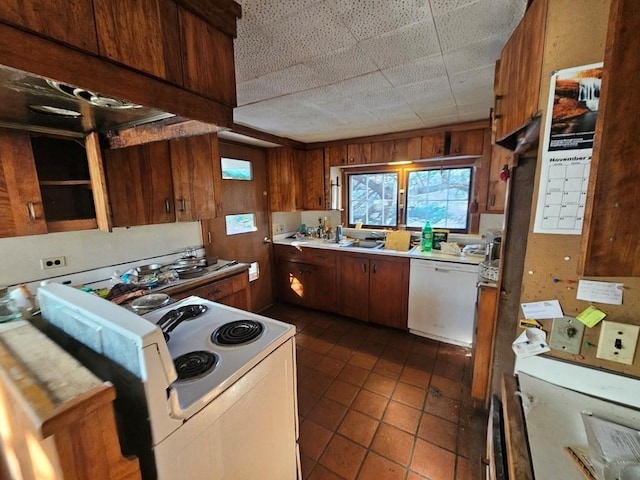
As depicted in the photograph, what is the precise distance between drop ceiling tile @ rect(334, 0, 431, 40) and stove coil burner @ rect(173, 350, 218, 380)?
1.42 m

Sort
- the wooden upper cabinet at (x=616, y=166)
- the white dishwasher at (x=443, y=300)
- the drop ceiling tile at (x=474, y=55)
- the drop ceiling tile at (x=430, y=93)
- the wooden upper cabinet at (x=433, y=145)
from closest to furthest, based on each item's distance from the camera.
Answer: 1. the wooden upper cabinet at (x=616, y=166)
2. the drop ceiling tile at (x=474, y=55)
3. the drop ceiling tile at (x=430, y=93)
4. the white dishwasher at (x=443, y=300)
5. the wooden upper cabinet at (x=433, y=145)

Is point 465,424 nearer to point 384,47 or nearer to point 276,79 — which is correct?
point 384,47

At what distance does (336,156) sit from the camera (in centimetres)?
337

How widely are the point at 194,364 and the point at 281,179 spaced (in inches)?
110

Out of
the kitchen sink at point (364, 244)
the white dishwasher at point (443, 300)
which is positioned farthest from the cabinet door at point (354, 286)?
the white dishwasher at point (443, 300)

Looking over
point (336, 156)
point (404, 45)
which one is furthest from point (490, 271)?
point (336, 156)

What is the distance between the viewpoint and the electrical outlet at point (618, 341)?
841mm

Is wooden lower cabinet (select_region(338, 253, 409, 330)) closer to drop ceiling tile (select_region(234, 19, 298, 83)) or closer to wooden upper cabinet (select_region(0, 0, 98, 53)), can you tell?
drop ceiling tile (select_region(234, 19, 298, 83))

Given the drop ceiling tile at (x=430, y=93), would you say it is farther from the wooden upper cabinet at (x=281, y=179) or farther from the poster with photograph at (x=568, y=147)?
the wooden upper cabinet at (x=281, y=179)

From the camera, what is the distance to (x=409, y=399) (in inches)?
78.0

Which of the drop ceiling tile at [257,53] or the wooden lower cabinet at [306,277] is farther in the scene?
the wooden lower cabinet at [306,277]

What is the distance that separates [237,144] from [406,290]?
251cm

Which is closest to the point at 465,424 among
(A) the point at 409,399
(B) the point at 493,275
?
(A) the point at 409,399

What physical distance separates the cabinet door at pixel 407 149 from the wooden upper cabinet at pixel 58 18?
9.04 feet
